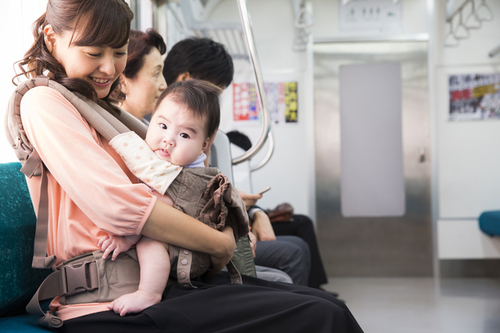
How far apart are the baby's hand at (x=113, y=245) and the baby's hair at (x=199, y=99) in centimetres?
33

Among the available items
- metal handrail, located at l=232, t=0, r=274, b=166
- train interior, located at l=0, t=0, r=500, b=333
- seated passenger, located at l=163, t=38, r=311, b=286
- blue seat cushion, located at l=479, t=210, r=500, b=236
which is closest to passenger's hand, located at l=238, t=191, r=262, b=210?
seated passenger, located at l=163, t=38, r=311, b=286

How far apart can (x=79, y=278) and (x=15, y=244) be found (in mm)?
225

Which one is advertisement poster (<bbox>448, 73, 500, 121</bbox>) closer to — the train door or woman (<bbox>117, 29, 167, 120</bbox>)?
the train door

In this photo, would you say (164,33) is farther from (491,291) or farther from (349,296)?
(491,291)

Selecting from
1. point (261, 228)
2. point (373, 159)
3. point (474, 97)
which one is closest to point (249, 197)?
point (261, 228)

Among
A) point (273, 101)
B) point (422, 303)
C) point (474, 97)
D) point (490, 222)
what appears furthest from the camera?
point (273, 101)

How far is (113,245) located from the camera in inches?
33.6

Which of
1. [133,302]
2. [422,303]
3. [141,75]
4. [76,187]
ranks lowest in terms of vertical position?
[422,303]

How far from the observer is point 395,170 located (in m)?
4.04

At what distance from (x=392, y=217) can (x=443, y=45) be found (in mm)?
1659

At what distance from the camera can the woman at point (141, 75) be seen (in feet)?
5.65

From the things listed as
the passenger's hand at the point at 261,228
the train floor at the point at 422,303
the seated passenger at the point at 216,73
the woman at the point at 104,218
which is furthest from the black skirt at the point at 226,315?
the train floor at the point at 422,303

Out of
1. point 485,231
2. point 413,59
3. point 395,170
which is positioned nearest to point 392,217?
point 395,170

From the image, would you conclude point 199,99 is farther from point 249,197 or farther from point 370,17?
point 370,17
